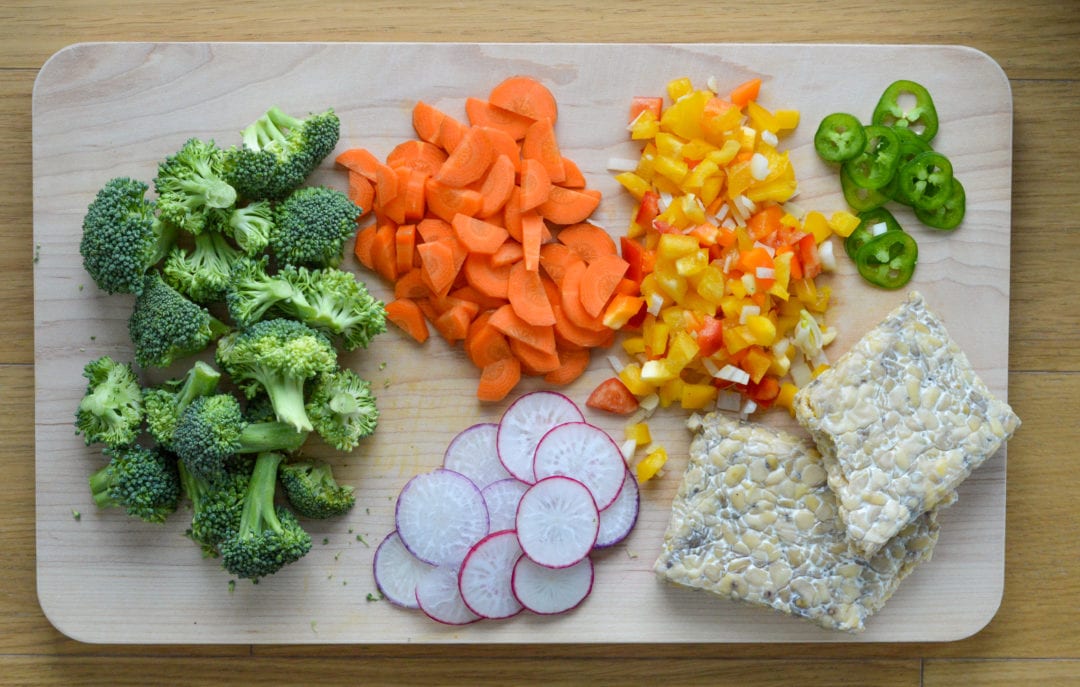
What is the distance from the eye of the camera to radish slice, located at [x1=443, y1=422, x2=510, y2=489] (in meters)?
2.87

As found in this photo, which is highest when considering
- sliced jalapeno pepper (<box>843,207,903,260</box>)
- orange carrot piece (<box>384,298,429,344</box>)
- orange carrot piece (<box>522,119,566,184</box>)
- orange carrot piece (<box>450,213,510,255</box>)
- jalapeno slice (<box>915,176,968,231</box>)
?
orange carrot piece (<box>522,119,566,184</box>)

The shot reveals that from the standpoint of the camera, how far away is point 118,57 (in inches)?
111

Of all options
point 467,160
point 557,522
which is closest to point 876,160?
point 467,160

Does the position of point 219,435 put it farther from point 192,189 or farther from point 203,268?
point 192,189

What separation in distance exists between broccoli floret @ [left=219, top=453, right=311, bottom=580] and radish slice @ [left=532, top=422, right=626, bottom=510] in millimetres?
748

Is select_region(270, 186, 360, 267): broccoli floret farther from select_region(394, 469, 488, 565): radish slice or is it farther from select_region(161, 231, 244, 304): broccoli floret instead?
select_region(394, 469, 488, 565): radish slice

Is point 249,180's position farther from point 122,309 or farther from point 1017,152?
point 1017,152

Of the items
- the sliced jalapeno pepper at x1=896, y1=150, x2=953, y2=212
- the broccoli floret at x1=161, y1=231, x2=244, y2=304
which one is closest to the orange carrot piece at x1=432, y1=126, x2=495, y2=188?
the broccoli floret at x1=161, y1=231, x2=244, y2=304

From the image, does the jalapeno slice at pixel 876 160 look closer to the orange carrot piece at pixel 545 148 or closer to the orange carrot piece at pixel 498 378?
the orange carrot piece at pixel 545 148

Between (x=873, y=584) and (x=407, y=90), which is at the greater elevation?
(x=407, y=90)

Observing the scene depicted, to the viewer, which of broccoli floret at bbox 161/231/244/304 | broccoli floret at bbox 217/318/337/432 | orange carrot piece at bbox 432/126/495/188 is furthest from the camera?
orange carrot piece at bbox 432/126/495/188

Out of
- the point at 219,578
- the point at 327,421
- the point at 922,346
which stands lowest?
the point at 219,578

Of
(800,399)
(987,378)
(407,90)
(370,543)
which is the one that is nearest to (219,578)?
(370,543)

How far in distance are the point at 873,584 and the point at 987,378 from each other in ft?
2.45
